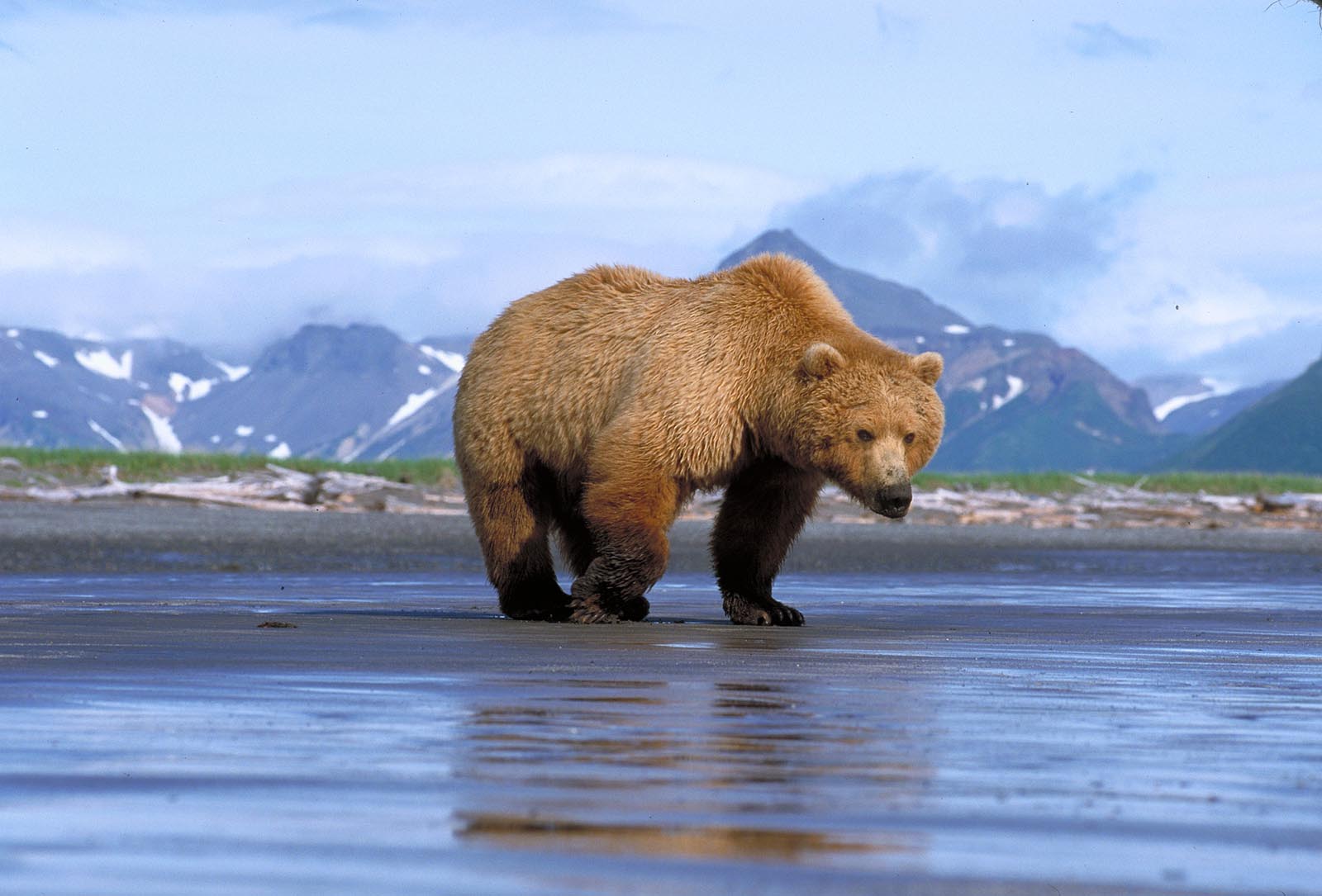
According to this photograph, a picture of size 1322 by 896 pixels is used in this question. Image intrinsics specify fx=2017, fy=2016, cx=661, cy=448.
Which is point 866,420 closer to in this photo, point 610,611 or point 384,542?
point 610,611

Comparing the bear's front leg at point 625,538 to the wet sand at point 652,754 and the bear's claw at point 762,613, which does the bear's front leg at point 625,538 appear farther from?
the bear's claw at point 762,613

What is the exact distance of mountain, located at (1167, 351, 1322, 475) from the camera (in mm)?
187500

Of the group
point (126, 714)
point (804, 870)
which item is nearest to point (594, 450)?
point (126, 714)

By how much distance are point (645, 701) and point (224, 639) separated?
110 inches

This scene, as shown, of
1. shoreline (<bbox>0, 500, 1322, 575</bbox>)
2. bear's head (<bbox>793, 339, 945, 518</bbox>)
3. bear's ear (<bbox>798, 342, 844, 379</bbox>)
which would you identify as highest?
bear's ear (<bbox>798, 342, 844, 379</bbox>)

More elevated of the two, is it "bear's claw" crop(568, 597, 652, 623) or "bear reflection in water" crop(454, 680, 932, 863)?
"bear reflection in water" crop(454, 680, 932, 863)

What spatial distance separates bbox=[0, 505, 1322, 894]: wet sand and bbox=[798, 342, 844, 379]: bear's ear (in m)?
1.27

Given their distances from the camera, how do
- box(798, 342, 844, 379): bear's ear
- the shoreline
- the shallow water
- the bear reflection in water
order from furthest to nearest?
the shoreline
box(798, 342, 844, 379): bear's ear
the bear reflection in water
the shallow water

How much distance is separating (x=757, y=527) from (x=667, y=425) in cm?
96

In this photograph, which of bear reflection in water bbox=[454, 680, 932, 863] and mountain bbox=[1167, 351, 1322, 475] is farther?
mountain bbox=[1167, 351, 1322, 475]

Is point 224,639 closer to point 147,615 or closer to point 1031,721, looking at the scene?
point 147,615

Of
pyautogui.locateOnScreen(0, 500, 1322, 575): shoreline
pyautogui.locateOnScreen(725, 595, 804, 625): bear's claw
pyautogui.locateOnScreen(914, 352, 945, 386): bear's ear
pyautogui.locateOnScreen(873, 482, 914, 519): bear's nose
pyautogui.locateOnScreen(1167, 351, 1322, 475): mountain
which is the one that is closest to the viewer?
pyautogui.locateOnScreen(873, 482, 914, 519): bear's nose

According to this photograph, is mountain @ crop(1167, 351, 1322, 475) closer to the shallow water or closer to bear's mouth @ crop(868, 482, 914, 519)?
bear's mouth @ crop(868, 482, 914, 519)

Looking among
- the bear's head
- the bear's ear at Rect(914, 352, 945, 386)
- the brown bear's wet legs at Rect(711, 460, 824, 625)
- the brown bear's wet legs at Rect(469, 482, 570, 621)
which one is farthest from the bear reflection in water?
the brown bear's wet legs at Rect(469, 482, 570, 621)
